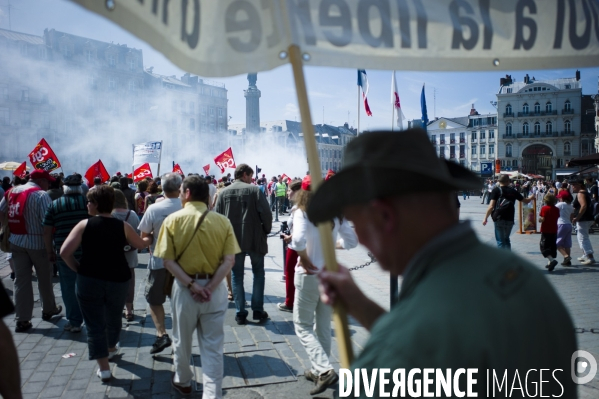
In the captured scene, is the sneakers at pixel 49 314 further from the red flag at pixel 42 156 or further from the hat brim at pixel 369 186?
the red flag at pixel 42 156

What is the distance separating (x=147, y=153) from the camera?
17031mm

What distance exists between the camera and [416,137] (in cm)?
120

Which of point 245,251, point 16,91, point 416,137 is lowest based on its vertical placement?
point 245,251

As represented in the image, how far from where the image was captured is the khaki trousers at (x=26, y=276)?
6250mm

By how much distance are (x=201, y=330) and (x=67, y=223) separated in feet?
9.38

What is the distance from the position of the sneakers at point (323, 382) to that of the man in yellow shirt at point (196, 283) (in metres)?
0.88

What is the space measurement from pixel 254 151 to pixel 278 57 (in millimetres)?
74322

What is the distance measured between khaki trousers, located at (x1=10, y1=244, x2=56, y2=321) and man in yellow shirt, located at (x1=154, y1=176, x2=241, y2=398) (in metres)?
3.31

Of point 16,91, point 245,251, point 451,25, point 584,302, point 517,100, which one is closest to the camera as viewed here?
point 451,25

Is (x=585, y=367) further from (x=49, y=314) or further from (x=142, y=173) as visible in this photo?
(x=142, y=173)

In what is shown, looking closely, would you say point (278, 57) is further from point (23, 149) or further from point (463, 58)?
point (23, 149)

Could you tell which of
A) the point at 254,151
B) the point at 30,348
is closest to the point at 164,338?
the point at 30,348

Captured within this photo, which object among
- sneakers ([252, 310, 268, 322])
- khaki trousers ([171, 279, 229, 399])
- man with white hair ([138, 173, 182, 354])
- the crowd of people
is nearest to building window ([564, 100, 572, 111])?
the crowd of people

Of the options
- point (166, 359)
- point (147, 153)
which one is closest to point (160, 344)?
point (166, 359)
